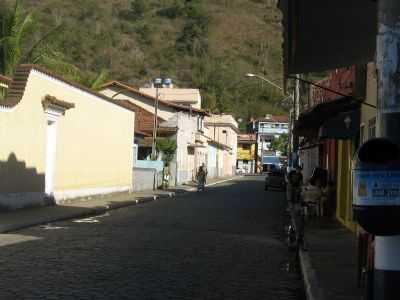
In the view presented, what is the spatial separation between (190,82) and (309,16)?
11440cm

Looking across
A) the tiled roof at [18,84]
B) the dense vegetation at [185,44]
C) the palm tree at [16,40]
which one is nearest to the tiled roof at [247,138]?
the dense vegetation at [185,44]

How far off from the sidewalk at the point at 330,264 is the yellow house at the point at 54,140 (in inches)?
358

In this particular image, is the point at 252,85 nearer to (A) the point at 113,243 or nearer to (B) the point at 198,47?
(B) the point at 198,47

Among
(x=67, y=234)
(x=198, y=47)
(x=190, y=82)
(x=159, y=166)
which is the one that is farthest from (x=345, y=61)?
(x=198, y=47)

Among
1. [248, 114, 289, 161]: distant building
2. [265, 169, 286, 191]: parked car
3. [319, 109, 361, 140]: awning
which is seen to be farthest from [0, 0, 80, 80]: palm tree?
[248, 114, 289, 161]: distant building

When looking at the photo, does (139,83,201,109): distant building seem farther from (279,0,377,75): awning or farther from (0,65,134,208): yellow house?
(279,0,377,75): awning

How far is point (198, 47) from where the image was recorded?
137 metres

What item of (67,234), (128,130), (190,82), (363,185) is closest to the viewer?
(363,185)

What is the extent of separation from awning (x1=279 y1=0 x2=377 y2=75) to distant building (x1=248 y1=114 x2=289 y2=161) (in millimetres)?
120398

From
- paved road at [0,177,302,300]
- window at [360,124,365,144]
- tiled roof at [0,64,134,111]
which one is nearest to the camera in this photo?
paved road at [0,177,302,300]

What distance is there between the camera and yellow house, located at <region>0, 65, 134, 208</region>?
72.3 ft

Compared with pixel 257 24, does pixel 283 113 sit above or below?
below

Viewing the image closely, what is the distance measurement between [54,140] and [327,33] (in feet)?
58.1

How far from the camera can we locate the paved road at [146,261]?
9320 millimetres
